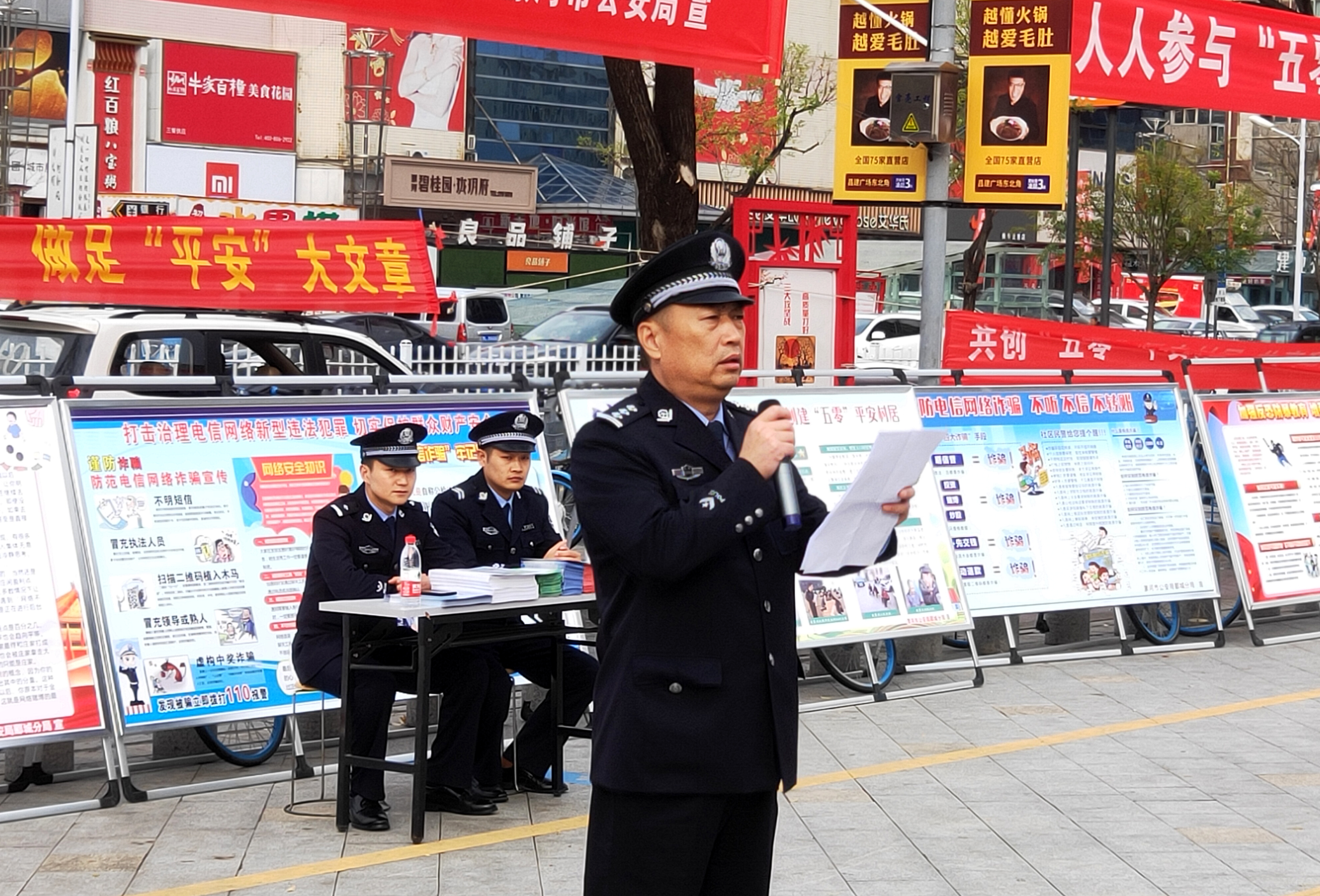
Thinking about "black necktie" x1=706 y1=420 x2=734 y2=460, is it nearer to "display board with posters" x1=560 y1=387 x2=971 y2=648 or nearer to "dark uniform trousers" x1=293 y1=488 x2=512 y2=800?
"dark uniform trousers" x1=293 y1=488 x2=512 y2=800

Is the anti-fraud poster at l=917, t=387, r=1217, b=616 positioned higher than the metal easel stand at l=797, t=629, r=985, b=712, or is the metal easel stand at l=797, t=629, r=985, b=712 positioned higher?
the anti-fraud poster at l=917, t=387, r=1217, b=616

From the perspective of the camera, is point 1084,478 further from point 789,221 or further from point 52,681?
point 52,681

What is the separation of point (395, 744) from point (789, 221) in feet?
21.8

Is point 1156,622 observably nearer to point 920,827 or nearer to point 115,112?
point 920,827

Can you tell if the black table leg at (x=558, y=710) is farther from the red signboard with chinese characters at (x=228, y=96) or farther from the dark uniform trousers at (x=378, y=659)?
the red signboard with chinese characters at (x=228, y=96)

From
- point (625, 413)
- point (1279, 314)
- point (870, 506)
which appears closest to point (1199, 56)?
point (870, 506)

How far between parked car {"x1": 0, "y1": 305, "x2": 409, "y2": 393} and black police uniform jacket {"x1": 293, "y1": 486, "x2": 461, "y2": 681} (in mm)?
3075

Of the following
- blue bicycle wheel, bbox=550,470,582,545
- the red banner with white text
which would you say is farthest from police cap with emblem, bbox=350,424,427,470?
the red banner with white text

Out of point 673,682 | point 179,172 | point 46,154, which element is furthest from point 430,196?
point 673,682

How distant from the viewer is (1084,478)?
9469mm

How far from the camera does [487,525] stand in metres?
6.93

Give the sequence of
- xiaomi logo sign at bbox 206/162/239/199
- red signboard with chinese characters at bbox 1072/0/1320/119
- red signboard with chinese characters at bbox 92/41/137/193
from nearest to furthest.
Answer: red signboard with chinese characters at bbox 1072/0/1320/119 → red signboard with chinese characters at bbox 92/41/137/193 → xiaomi logo sign at bbox 206/162/239/199

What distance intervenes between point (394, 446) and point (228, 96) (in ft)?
107

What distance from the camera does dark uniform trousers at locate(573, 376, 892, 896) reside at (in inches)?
129
